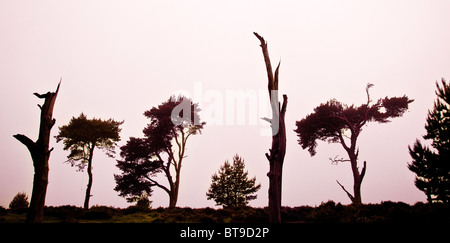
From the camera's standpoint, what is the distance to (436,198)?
14.6 metres

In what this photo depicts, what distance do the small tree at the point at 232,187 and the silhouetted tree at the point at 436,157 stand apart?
20.0 m

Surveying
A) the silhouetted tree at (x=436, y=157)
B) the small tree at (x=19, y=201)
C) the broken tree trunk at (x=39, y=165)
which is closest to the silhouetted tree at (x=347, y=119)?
the silhouetted tree at (x=436, y=157)

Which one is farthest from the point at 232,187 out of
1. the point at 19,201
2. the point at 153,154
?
the point at 19,201

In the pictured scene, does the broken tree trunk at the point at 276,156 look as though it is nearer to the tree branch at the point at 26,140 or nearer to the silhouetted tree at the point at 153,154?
the tree branch at the point at 26,140

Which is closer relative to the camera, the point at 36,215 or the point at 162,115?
the point at 36,215

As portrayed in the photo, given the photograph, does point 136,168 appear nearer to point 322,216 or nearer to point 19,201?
point 322,216

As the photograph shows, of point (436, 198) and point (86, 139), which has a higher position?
point (86, 139)

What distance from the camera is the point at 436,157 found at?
52.6ft

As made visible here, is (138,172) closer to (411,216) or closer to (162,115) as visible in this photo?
(162,115)

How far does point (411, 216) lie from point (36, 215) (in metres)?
14.0

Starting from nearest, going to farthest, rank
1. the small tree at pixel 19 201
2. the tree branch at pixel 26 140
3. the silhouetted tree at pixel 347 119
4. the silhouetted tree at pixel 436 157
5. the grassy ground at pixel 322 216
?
the tree branch at pixel 26 140
the grassy ground at pixel 322 216
the silhouetted tree at pixel 436 157
the silhouetted tree at pixel 347 119
the small tree at pixel 19 201

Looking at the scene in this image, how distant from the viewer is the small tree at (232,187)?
1254 inches

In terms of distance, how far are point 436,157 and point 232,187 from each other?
23.4 metres
